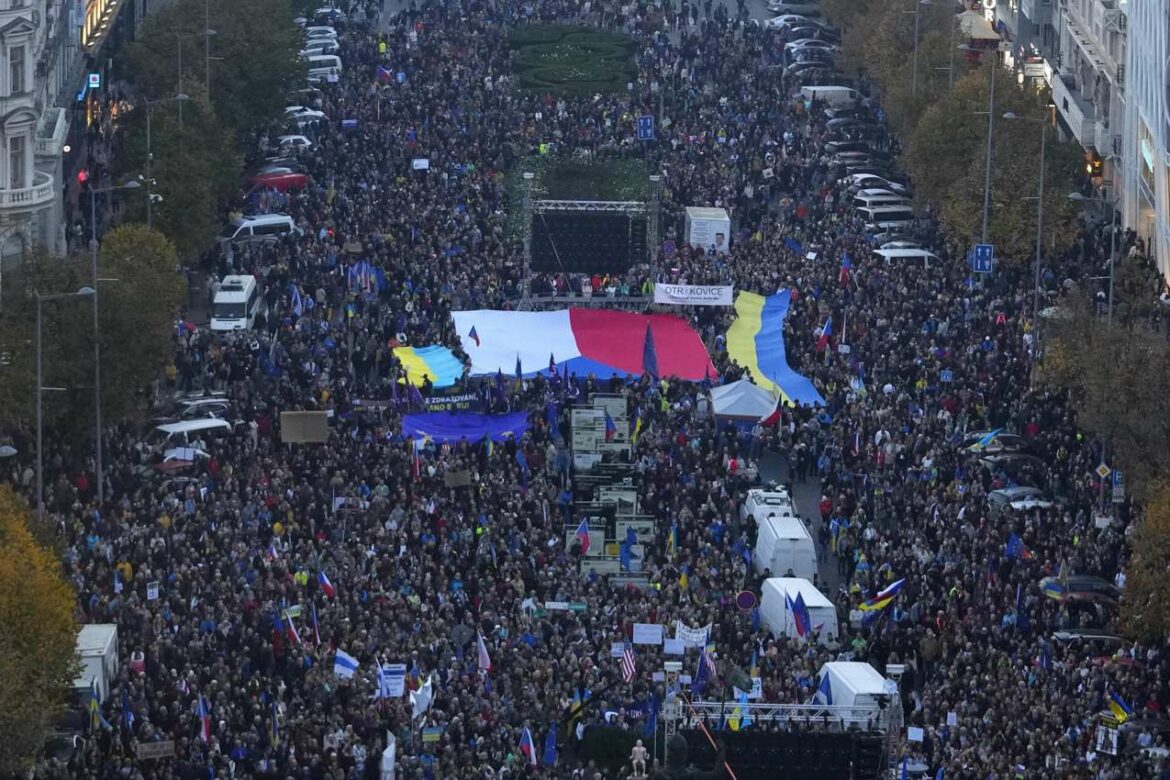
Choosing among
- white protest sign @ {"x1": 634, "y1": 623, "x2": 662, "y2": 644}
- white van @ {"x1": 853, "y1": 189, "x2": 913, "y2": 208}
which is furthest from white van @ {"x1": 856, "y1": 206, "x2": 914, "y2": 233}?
white protest sign @ {"x1": 634, "y1": 623, "x2": 662, "y2": 644}

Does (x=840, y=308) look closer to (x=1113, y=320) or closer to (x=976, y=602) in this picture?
(x=1113, y=320)

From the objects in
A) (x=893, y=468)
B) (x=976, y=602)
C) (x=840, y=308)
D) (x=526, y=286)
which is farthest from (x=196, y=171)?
(x=976, y=602)

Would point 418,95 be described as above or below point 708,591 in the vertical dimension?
above

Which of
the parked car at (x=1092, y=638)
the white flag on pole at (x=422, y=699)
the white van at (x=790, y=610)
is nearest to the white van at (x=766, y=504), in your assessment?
the white van at (x=790, y=610)

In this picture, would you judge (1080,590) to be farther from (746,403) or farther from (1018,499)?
(746,403)

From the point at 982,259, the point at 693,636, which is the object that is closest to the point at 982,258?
the point at 982,259
